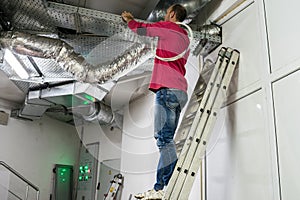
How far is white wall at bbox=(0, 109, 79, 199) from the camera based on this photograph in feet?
17.0

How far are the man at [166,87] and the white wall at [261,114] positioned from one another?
1.34 feet

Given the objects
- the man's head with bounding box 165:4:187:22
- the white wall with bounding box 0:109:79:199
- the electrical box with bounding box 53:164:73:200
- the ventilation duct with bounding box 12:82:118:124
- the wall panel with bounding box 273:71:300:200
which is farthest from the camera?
the electrical box with bounding box 53:164:73:200

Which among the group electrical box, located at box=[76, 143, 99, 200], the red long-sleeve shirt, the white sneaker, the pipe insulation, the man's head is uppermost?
the man's head

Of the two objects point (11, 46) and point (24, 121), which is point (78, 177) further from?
point (11, 46)

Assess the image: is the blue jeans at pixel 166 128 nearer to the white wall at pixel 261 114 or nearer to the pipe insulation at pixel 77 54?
the white wall at pixel 261 114

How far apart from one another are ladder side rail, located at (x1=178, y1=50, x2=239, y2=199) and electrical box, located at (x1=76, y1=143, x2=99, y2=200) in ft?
12.0

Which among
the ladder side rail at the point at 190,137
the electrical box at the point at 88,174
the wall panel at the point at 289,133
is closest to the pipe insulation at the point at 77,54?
the ladder side rail at the point at 190,137

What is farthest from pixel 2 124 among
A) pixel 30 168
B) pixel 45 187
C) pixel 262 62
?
pixel 262 62

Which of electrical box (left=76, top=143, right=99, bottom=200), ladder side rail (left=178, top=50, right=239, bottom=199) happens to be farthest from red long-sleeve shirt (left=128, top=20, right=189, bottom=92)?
electrical box (left=76, top=143, right=99, bottom=200)

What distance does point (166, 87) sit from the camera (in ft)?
6.43

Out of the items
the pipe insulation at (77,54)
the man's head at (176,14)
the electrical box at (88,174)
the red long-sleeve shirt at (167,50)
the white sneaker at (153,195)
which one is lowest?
the white sneaker at (153,195)

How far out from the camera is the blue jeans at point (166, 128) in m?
1.86

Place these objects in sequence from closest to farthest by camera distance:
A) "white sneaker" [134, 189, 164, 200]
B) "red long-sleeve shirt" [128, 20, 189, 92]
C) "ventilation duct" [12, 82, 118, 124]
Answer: "white sneaker" [134, 189, 164, 200], "red long-sleeve shirt" [128, 20, 189, 92], "ventilation duct" [12, 82, 118, 124]

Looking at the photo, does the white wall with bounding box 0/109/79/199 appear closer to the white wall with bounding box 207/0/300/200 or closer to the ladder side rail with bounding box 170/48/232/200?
the white wall with bounding box 207/0/300/200
